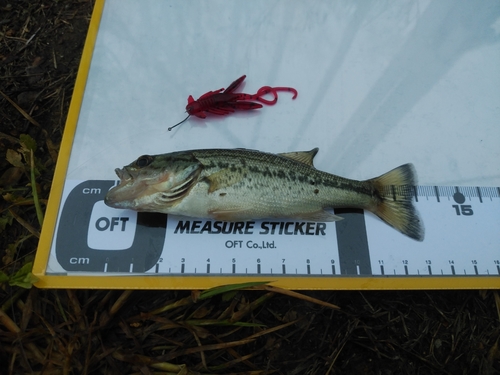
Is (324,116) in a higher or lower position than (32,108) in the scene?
lower

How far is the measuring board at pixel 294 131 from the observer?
9.32 ft

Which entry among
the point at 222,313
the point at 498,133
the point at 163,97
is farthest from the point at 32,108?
the point at 498,133

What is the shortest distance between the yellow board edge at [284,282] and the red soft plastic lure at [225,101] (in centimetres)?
137

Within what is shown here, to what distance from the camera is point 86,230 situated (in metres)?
2.91

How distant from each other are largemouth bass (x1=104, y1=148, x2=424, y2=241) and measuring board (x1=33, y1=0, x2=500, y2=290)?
24 centimetres

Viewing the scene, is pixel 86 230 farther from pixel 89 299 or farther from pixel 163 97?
pixel 163 97

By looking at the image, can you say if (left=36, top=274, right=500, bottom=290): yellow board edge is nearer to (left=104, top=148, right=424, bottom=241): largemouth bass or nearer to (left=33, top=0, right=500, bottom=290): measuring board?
(left=33, top=0, right=500, bottom=290): measuring board

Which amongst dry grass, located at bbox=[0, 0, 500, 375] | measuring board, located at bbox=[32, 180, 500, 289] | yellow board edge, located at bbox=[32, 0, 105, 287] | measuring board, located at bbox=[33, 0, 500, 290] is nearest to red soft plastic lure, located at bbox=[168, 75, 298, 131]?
measuring board, located at bbox=[33, 0, 500, 290]

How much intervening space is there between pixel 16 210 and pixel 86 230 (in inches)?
28.7

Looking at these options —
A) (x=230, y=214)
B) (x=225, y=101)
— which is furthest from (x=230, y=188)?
(x=225, y=101)

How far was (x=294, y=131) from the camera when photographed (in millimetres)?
3363

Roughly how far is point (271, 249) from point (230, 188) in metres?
0.62

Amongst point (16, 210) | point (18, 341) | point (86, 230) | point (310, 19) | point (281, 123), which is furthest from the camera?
point (310, 19)

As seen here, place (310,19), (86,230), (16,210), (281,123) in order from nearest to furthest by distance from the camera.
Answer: (86,230) < (16,210) < (281,123) < (310,19)
